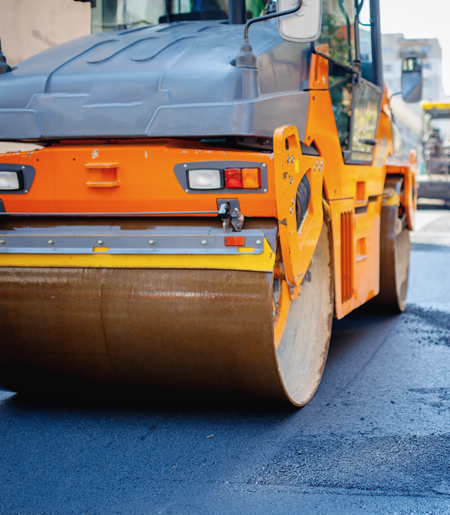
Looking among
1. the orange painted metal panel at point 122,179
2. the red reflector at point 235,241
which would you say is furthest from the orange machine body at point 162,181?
the red reflector at point 235,241

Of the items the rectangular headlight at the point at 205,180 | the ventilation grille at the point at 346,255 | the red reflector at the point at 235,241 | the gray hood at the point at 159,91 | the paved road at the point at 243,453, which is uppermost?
the gray hood at the point at 159,91

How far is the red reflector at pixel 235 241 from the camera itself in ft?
8.61

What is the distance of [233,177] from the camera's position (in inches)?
102

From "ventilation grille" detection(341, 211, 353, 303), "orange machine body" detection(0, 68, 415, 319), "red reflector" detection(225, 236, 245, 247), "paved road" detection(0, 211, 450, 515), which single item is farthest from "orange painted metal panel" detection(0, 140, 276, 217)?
"ventilation grille" detection(341, 211, 353, 303)

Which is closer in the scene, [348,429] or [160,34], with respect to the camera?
[348,429]

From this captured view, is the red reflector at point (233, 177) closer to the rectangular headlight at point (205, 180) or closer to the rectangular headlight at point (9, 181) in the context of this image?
the rectangular headlight at point (205, 180)

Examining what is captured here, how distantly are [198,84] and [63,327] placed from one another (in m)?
1.19

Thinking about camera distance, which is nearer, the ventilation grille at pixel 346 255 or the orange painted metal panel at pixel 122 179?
the orange painted metal panel at pixel 122 179

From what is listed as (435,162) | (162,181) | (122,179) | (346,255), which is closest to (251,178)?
(162,181)

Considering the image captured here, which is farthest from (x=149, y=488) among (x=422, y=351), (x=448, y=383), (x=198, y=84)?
(x=422, y=351)

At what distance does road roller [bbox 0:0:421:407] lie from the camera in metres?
2.62

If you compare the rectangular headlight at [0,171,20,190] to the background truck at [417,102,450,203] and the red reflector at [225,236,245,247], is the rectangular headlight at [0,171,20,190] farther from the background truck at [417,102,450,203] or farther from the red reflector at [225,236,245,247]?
the background truck at [417,102,450,203]

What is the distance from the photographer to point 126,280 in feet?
9.07

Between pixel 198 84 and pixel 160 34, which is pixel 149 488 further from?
pixel 160 34
